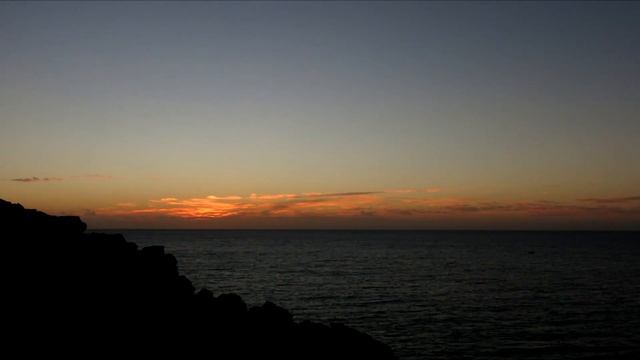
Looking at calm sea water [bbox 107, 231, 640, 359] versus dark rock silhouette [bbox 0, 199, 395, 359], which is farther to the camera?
calm sea water [bbox 107, 231, 640, 359]

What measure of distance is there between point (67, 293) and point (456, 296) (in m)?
56.6

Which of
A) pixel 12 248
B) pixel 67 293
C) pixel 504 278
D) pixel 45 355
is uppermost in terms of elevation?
pixel 12 248

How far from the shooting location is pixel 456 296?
7044 cm

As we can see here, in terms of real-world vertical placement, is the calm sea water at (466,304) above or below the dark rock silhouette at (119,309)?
below

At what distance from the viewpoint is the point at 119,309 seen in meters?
24.5

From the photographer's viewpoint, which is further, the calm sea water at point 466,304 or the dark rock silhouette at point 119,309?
the calm sea water at point 466,304

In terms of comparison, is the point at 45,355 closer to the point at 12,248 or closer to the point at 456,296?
the point at 12,248

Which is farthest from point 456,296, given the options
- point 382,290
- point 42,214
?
point 42,214

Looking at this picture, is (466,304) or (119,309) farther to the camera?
(466,304)

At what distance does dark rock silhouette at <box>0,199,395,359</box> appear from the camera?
72.6 feet

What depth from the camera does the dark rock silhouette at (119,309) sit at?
22125 millimetres

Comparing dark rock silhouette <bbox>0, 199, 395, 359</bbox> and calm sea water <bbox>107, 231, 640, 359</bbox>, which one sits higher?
dark rock silhouette <bbox>0, 199, 395, 359</bbox>

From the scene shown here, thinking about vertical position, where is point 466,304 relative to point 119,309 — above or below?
below

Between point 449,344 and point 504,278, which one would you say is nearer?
point 449,344
